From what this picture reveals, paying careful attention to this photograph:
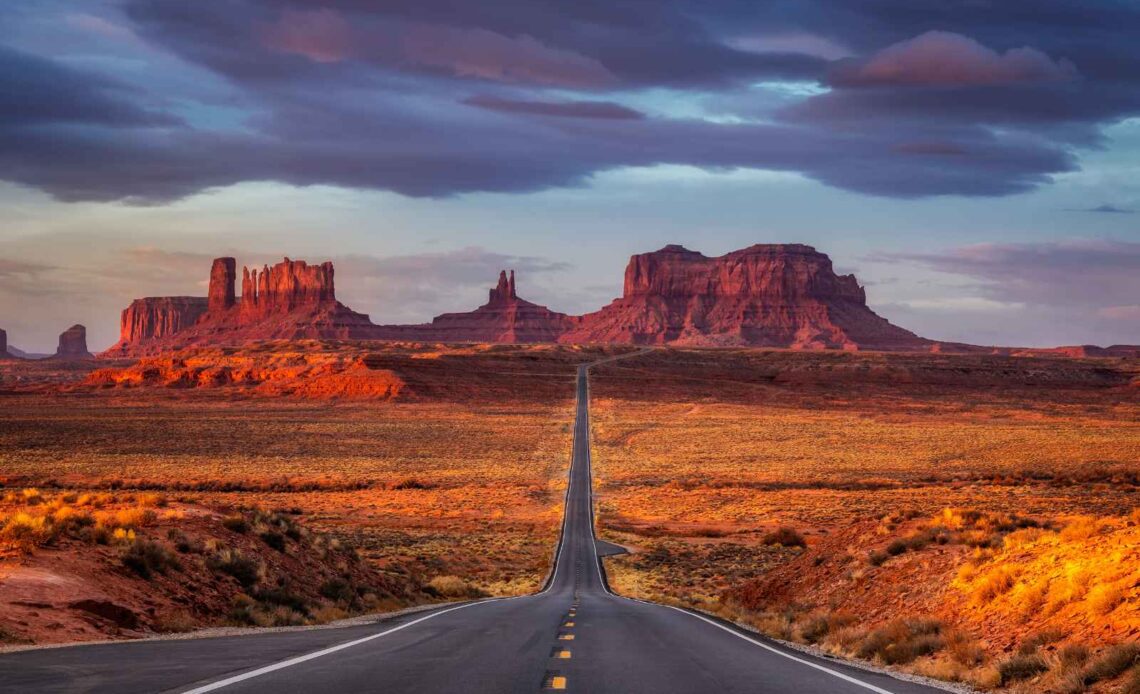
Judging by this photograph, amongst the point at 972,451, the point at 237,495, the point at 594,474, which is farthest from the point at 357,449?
the point at 972,451

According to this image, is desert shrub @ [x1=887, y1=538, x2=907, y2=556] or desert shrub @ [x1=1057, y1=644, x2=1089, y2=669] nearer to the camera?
desert shrub @ [x1=1057, y1=644, x2=1089, y2=669]

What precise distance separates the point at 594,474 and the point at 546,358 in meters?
101

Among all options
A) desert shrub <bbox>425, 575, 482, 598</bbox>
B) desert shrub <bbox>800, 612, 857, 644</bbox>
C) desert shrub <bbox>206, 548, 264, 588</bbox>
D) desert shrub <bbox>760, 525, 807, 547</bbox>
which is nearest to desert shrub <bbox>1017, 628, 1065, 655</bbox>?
desert shrub <bbox>800, 612, 857, 644</bbox>

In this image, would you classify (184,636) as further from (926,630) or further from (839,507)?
(839,507)

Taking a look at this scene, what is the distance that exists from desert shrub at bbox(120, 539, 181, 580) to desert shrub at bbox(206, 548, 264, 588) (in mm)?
967

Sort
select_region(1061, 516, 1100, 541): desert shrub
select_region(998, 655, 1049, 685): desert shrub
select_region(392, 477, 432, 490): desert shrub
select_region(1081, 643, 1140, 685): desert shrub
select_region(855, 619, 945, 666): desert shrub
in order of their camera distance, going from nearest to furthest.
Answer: select_region(1081, 643, 1140, 685): desert shrub < select_region(998, 655, 1049, 685): desert shrub < select_region(855, 619, 945, 666): desert shrub < select_region(1061, 516, 1100, 541): desert shrub < select_region(392, 477, 432, 490): desert shrub

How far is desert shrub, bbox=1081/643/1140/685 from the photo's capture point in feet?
32.8

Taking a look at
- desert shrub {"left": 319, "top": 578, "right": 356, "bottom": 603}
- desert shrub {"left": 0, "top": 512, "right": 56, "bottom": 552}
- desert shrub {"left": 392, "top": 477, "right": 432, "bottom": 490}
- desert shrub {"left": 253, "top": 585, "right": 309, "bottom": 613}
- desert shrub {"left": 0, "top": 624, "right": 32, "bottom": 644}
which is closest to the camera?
desert shrub {"left": 0, "top": 624, "right": 32, "bottom": 644}

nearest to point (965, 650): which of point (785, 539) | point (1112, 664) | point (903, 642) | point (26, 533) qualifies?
point (903, 642)

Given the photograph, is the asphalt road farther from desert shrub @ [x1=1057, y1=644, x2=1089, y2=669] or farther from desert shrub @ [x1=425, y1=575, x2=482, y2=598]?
desert shrub @ [x1=425, y1=575, x2=482, y2=598]

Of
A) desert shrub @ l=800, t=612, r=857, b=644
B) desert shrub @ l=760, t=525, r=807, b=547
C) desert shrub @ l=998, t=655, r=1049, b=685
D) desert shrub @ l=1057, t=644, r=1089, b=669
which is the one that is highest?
desert shrub @ l=1057, t=644, r=1089, b=669

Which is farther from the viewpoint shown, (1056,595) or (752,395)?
(752,395)

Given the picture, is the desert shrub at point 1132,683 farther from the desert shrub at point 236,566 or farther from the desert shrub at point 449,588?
the desert shrub at point 449,588

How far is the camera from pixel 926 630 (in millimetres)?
14508
